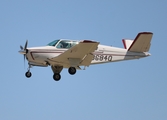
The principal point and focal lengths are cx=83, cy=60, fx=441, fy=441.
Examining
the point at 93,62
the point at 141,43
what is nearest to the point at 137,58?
the point at 141,43

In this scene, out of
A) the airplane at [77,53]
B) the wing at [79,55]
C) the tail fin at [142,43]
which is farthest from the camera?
the tail fin at [142,43]

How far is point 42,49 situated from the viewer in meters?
31.1

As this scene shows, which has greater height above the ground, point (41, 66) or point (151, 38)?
point (151, 38)

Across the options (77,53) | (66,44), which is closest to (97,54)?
(77,53)

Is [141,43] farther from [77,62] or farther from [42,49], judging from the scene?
[42,49]

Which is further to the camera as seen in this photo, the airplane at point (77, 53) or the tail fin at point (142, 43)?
the tail fin at point (142, 43)

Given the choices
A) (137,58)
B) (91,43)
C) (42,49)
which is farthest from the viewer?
(137,58)

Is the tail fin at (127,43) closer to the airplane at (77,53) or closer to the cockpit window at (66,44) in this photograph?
the airplane at (77,53)

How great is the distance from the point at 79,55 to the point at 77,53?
0.31m

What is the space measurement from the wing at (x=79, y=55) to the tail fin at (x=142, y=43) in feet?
12.9

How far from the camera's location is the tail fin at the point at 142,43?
1266 inches

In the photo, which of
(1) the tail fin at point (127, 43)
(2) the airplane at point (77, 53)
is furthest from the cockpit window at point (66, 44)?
(1) the tail fin at point (127, 43)

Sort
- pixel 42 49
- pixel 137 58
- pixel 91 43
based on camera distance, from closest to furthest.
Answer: pixel 91 43 < pixel 42 49 < pixel 137 58

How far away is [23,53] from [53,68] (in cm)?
277
